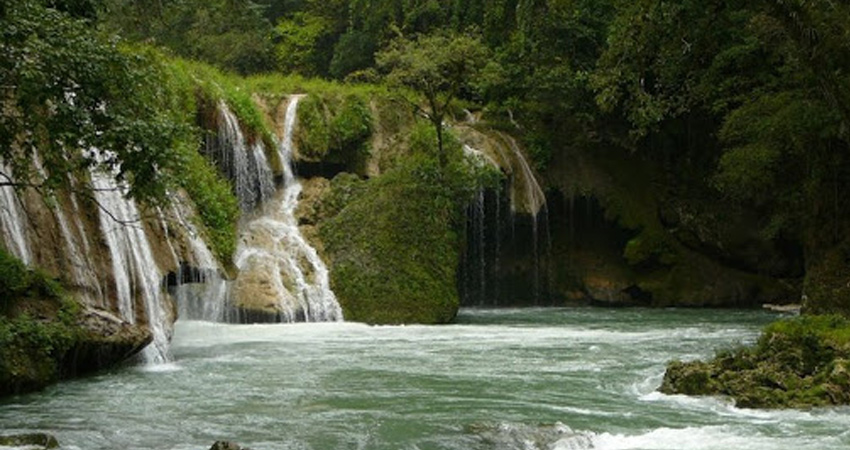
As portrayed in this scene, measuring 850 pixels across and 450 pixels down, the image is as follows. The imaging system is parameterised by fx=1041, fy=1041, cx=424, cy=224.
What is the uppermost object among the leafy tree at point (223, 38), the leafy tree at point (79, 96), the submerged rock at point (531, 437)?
the leafy tree at point (223, 38)

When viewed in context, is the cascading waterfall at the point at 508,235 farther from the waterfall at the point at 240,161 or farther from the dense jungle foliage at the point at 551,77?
the waterfall at the point at 240,161

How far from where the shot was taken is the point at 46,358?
40.6 ft

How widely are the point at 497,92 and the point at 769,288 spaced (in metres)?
9.27

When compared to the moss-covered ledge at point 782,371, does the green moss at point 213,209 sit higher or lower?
higher

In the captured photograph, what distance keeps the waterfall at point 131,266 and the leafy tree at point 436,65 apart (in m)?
11.3

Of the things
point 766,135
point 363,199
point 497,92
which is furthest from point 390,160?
point 766,135

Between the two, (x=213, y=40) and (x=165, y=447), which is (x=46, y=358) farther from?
(x=213, y=40)

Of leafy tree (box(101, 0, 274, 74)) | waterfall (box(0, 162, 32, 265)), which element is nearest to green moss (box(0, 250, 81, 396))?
waterfall (box(0, 162, 32, 265))

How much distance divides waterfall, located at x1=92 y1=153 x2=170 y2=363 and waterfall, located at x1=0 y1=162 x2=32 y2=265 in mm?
1388

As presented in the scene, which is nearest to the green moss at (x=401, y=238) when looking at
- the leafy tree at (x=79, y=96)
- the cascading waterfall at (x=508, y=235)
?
the cascading waterfall at (x=508, y=235)

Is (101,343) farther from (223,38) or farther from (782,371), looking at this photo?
(223,38)

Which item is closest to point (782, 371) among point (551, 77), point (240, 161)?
point (240, 161)

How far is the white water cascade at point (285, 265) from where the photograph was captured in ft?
72.8

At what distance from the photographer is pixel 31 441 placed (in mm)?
8609
